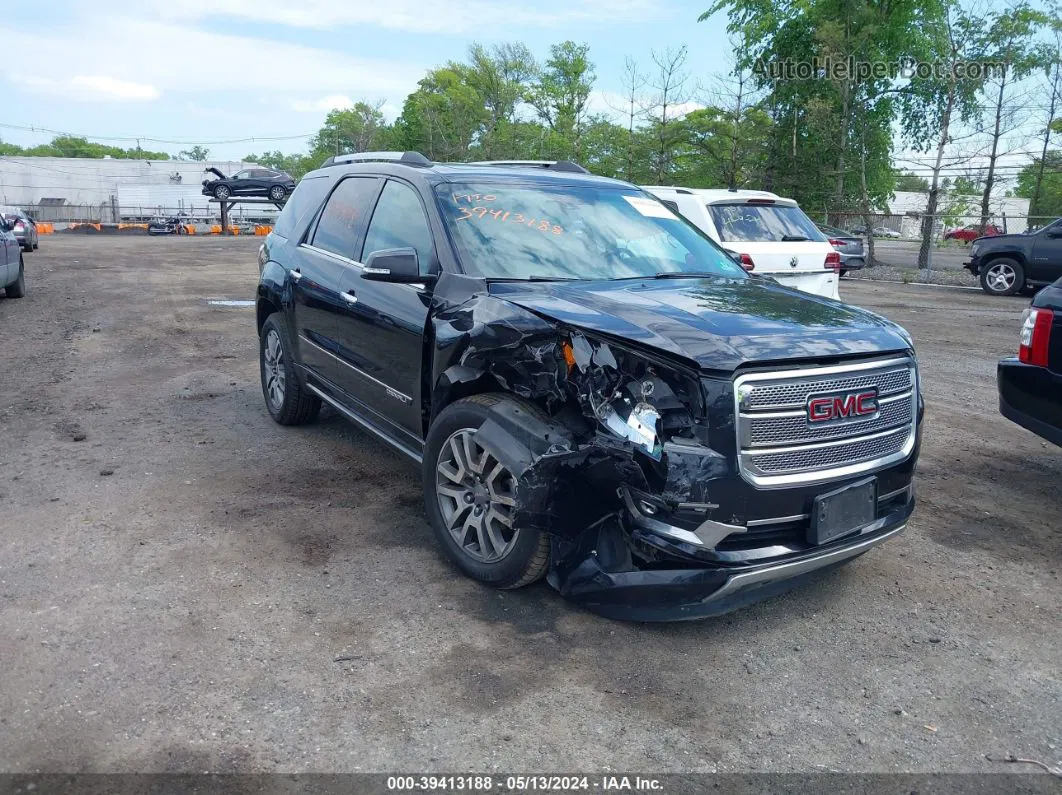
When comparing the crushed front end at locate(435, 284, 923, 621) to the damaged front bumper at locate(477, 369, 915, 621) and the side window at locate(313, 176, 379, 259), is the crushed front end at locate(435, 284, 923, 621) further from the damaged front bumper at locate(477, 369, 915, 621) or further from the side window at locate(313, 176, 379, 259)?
the side window at locate(313, 176, 379, 259)

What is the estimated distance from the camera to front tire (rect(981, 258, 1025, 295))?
56.1 ft

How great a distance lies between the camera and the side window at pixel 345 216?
5.26 m

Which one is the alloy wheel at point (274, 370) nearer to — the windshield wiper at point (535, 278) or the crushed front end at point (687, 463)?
the windshield wiper at point (535, 278)

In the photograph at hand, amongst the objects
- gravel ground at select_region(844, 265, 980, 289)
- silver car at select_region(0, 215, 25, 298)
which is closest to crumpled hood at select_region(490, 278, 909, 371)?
silver car at select_region(0, 215, 25, 298)

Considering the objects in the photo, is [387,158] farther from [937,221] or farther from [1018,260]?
[937,221]

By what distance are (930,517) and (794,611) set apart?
1.64 meters

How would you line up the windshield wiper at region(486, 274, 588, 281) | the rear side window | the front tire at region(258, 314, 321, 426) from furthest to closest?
the front tire at region(258, 314, 321, 426) → the rear side window → the windshield wiper at region(486, 274, 588, 281)

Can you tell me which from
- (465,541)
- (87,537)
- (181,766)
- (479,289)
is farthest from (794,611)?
(87,537)

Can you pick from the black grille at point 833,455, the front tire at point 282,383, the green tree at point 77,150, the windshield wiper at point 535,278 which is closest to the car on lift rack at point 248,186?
the front tire at point 282,383

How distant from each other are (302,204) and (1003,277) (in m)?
15.6

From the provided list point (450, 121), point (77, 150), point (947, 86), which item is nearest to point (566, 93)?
point (450, 121)

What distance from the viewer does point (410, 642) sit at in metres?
3.49

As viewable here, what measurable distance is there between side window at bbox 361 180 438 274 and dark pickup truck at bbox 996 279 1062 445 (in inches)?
136

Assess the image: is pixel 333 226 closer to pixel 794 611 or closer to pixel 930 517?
pixel 794 611
